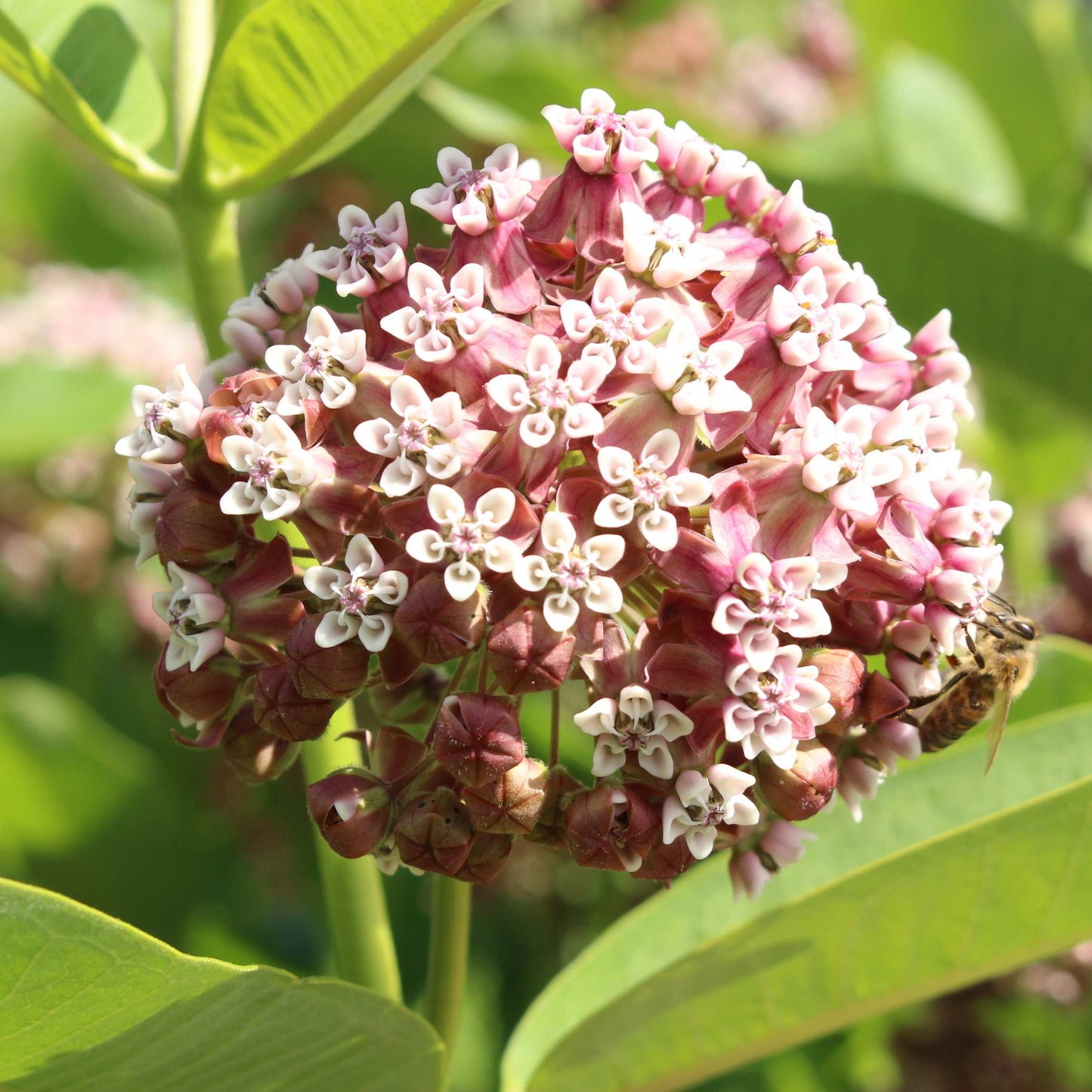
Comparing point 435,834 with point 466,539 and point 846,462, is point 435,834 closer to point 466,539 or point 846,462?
point 466,539

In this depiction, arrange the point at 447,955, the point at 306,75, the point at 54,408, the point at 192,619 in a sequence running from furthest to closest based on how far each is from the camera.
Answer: the point at 54,408, the point at 447,955, the point at 306,75, the point at 192,619

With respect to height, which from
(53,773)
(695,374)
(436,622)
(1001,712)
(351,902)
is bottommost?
(53,773)

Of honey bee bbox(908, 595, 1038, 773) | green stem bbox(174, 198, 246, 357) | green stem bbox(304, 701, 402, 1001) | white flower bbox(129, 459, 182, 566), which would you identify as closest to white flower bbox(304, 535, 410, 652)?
white flower bbox(129, 459, 182, 566)

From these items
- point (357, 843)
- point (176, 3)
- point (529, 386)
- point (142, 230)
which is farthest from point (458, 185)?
point (142, 230)

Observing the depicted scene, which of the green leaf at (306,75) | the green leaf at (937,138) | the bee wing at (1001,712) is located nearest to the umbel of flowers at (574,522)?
the green leaf at (306,75)

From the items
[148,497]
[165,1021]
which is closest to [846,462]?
[148,497]

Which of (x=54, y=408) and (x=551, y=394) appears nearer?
(x=551, y=394)
